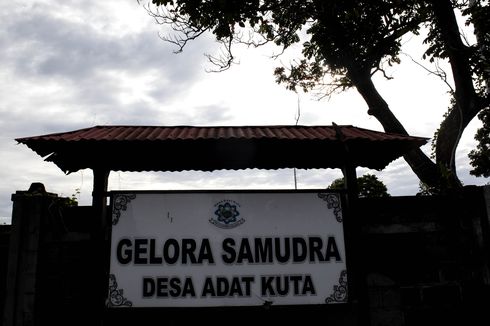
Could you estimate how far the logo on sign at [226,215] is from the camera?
5379 millimetres

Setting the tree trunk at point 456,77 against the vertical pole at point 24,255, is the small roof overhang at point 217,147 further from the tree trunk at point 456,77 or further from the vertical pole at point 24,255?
the tree trunk at point 456,77

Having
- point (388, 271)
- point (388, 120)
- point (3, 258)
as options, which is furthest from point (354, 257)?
point (388, 120)

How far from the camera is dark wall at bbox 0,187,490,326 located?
524cm

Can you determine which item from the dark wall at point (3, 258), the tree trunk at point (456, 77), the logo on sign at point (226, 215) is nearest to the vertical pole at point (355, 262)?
the logo on sign at point (226, 215)

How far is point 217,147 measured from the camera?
18.5 ft

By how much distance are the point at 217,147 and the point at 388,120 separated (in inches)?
301

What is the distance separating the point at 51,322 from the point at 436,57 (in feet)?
38.1

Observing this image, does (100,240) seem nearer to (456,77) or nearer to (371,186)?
(456,77)

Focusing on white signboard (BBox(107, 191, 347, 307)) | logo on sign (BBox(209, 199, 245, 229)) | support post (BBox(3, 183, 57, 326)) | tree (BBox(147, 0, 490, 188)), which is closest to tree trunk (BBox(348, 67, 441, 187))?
tree (BBox(147, 0, 490, 188))

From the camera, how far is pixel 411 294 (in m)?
5.43

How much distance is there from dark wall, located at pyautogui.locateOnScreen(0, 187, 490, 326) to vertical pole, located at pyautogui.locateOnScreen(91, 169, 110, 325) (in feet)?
0.21

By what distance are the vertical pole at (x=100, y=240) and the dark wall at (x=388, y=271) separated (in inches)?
2.5

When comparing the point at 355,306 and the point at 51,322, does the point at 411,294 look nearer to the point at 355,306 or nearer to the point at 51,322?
the point at 355,306

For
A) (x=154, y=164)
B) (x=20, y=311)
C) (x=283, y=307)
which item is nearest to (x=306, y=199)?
(x=283, y=307)
